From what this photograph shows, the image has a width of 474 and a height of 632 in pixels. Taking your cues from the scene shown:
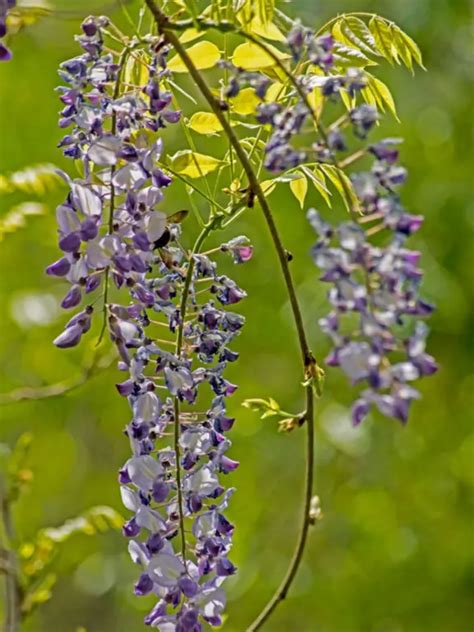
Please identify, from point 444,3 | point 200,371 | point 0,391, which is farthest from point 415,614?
point 200,371

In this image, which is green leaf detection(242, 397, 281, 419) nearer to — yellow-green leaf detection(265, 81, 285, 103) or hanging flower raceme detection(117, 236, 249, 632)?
hanging flower raceme detection(117, 236, 249, 632)

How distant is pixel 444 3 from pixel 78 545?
5.04 feet

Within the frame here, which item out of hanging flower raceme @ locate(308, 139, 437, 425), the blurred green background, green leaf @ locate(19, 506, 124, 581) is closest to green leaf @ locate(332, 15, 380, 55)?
hanging flower raceme @ locate(308, 139, 437, 425)

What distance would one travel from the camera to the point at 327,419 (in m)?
2.42

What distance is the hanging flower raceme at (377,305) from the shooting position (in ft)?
1.38

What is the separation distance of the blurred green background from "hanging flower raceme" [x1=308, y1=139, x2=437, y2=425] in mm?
1818

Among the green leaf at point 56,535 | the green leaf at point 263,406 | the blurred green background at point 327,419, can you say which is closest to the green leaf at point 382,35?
the green leaf at point 263,406

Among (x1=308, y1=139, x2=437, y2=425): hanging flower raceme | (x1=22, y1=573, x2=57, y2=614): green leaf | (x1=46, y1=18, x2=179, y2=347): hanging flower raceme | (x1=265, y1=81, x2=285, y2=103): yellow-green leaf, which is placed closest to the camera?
(x1=308, y1=139, x2=437, y2=425): hanging flower raceme

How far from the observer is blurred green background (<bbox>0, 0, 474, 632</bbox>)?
2406 millimetres

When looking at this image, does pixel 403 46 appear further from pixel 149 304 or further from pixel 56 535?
pixel 56 535

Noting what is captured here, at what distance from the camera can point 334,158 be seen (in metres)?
0.44

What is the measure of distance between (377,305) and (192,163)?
242 millimetres

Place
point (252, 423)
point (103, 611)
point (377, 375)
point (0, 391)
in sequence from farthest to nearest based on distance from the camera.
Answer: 1. point (103, 611)
2. point (252, 423)
3. point (0, 391)
4. point (377, 375)

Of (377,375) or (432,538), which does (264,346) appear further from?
(377,375)
